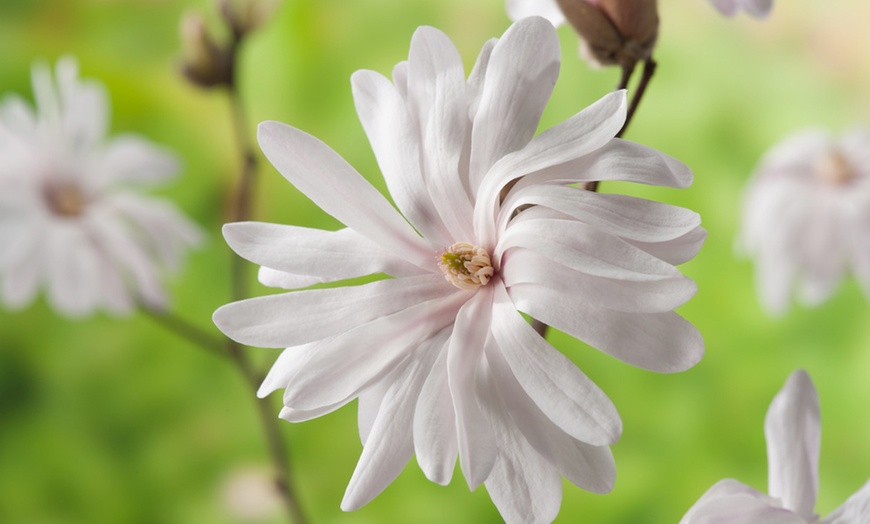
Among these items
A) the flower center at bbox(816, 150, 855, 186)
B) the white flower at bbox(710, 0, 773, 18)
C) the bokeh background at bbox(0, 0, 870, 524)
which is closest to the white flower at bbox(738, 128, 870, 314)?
the flower center at bbox(816, 150, 855, 186)

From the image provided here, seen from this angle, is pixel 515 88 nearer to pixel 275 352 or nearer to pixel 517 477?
pixel 517 477

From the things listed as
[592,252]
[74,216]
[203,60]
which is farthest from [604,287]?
[74,216]

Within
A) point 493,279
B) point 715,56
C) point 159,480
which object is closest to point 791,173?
point 715,56

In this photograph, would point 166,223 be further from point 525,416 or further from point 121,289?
point 525,416

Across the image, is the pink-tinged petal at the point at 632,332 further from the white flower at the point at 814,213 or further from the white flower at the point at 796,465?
the white flower at the point at 814,213

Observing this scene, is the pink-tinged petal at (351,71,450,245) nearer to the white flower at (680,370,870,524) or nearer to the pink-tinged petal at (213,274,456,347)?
the pink-tinged petal at (213,274,456,347)

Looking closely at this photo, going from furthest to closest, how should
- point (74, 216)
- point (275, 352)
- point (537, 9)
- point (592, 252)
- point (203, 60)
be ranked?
point (275, 352)
point (74, 216)
point (203, 60)
point (537, 9)
point (592, 252)
